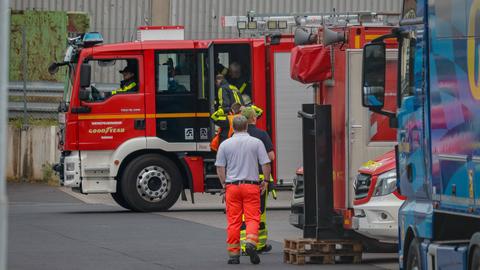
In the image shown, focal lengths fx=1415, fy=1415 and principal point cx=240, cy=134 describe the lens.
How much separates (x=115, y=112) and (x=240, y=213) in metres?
7.94

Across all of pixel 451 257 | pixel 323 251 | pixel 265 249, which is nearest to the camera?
pixel 451 257

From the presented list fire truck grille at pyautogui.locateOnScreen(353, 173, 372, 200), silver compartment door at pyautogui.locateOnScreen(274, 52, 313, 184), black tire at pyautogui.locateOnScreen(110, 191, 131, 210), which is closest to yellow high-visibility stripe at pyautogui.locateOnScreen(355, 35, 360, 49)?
fire truck grille at pyautogui.locateOnScreen(353, 173, 372, 200)

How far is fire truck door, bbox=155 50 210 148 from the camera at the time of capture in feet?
75.4

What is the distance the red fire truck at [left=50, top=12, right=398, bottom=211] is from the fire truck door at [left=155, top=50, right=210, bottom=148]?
0.02 metres

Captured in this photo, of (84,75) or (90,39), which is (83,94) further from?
(90,39)

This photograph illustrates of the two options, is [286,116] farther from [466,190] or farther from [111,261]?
[466,190]

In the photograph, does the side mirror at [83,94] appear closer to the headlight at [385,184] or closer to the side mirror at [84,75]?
the side mirror at [84,75]

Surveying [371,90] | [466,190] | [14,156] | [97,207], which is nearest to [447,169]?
[466,190]

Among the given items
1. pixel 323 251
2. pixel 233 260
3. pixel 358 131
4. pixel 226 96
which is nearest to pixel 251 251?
pixel 233 260

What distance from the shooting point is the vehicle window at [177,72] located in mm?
22984

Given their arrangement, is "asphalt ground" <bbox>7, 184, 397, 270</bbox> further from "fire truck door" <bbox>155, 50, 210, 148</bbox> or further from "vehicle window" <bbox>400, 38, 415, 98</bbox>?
"vehicle window" <bbox>400, 38, 415, 98</bbox>

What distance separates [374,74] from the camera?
11.8 metres

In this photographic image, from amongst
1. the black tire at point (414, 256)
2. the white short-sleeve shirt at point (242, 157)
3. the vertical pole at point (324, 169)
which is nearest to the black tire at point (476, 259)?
the black tire at point (414, 256)

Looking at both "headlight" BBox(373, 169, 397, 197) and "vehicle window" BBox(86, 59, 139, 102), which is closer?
"headlight" BBox(373, 169, 397, 197)
